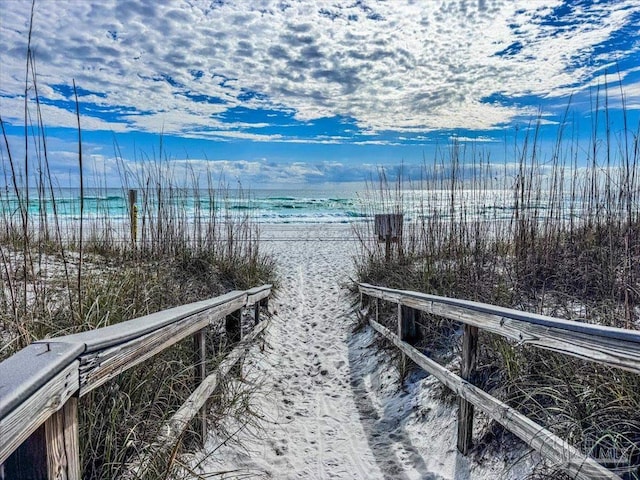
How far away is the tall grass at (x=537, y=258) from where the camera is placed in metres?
2.45

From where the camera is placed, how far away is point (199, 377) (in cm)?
263

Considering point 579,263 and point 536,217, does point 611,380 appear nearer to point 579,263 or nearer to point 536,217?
point 579,263

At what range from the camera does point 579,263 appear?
13.7 feet

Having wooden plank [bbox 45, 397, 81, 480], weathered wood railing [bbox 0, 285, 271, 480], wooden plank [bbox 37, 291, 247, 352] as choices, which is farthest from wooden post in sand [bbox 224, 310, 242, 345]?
wooden plank [bbox 45, 397, 81, 480]

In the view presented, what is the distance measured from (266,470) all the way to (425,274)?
2710 mm

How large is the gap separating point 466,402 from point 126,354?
1.88 metres

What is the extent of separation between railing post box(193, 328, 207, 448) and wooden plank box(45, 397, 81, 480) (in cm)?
140

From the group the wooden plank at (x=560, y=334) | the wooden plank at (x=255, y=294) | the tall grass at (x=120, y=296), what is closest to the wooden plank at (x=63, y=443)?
the tall grass at (x=120, y=296)

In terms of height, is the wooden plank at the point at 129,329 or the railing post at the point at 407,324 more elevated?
the wooden plank at the point at 129,329

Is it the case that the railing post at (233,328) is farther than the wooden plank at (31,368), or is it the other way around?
the railing post at (233,328)

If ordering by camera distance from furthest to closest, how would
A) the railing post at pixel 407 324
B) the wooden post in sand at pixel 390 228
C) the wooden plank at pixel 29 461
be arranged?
the wooden post in sand at pixel 390 228, the railing post at pixel 407 324, the wooden plank at pixel 29 461

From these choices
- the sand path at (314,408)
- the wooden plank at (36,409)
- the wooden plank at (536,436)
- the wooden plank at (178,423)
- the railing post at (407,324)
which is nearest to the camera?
the wooden plank at (36,409)

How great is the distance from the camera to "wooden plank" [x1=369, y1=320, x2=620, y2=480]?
5.14ft

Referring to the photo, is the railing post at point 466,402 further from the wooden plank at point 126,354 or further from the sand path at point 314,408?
the wooden plank at point 126,354
